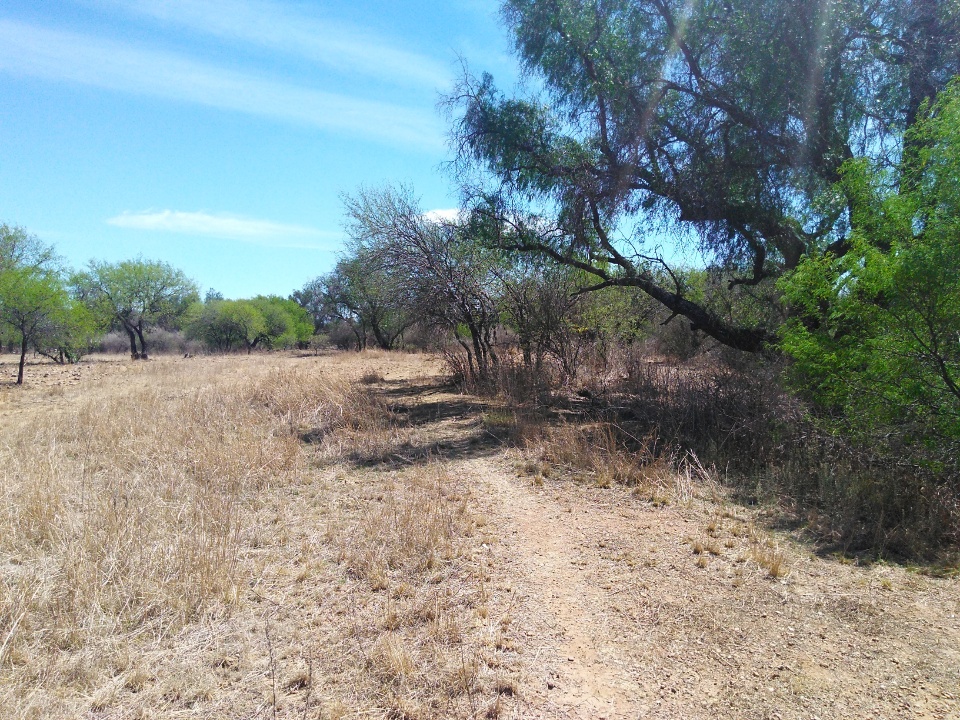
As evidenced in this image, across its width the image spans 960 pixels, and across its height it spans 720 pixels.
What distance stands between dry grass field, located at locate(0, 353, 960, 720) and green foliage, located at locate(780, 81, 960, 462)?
1.42 m

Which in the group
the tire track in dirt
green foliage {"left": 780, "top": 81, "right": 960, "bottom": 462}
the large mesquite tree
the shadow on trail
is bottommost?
the tire track in dirt

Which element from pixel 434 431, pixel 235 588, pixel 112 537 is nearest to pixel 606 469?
pixel 434 431

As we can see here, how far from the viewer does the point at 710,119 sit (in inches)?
383

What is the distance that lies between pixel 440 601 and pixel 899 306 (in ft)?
15.0

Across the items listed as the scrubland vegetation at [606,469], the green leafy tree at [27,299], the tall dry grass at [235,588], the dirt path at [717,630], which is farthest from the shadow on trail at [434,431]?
the green leafy tree at [27,299]

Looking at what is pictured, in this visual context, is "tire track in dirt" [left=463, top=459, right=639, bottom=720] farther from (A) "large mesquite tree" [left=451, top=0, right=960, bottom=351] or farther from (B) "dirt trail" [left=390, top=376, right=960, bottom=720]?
(A) "large mesquite tree" [left=451, top=0, right=960, bottom=351]

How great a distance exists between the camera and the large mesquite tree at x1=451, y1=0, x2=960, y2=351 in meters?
8.24

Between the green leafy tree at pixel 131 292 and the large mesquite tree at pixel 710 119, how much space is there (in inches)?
1513

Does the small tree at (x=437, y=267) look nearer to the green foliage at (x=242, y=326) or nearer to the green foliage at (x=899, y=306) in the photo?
the green foliage at (x=899, y=306)

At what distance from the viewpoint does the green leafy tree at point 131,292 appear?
4016cm

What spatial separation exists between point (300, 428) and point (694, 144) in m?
8.32

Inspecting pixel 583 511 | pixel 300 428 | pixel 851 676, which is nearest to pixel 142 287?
pixel 300 428

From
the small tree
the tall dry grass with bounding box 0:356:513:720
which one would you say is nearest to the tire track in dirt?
the tall dry grass with bounding box 0:356:513:720

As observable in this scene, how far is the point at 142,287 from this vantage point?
1638 inches
